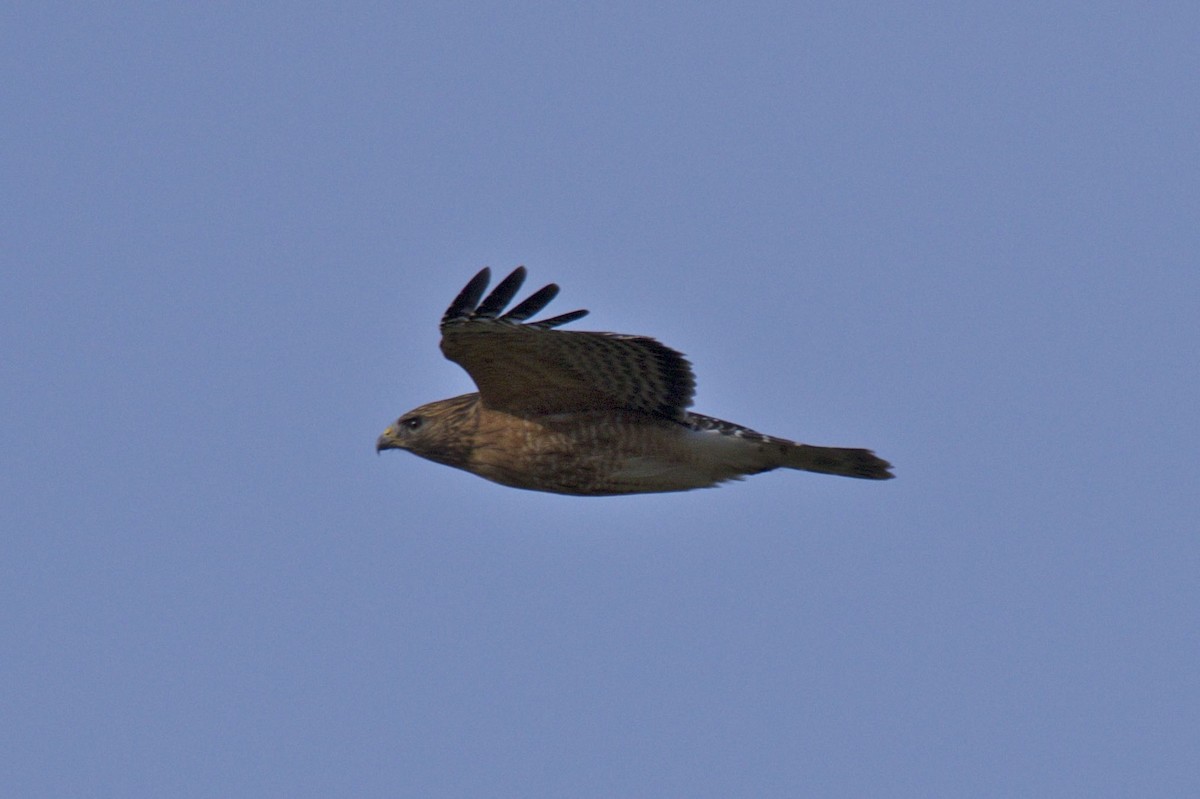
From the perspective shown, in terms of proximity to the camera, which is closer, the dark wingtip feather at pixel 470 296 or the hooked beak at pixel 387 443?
the dark wingtip feather at pixel 470 296

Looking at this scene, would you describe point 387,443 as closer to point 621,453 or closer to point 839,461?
point 621,453

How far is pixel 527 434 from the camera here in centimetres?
1085

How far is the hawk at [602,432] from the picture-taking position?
10516 mm

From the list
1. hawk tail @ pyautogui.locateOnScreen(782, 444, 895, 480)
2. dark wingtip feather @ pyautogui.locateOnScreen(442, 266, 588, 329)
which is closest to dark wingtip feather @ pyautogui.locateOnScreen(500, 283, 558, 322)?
dark wingtip feather @ pyautogui.locateOnScreen(442, 266, 588, 329)

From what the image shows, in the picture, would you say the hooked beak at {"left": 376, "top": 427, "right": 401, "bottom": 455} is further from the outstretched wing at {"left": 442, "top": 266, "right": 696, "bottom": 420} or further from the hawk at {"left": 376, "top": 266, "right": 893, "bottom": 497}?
the outstretched wing at {"left": 442, "top": 266, "right": 696, "bottom": 420}

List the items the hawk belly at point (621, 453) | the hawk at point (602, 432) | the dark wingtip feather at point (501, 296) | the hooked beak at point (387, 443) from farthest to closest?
the hooked beak at point (387, 443), the hawk belly at point (621, 453), the hawk at point (602, 432), the dark wingtip feather at point (501, 296)

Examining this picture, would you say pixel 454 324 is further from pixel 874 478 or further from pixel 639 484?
pixel 874 478

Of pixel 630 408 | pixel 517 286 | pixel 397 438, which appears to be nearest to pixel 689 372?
pixel 630 408

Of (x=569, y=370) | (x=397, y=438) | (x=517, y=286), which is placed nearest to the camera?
(x=517, y=286)

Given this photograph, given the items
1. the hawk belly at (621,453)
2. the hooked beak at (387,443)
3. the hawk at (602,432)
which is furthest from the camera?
the hooked beak at (387,443)

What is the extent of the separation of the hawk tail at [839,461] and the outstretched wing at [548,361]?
2.22 ft

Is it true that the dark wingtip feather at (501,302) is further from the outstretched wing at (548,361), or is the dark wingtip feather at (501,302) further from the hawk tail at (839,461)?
the hawk tail at (839,461)

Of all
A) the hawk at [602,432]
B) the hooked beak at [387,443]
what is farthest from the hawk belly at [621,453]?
the hooked beak at [387,443]

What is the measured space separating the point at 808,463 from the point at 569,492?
1.33 metres
